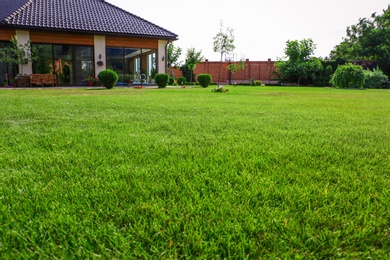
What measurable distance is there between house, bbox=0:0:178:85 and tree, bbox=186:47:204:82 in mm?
9320

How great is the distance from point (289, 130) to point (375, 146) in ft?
2.73

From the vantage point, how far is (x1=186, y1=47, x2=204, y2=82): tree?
26.8 m

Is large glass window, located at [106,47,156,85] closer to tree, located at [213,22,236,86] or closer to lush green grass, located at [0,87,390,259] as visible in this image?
tree, located at [213,22,236,86]

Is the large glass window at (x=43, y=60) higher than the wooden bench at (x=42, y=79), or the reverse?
the large glass window at (x=43, y=60)

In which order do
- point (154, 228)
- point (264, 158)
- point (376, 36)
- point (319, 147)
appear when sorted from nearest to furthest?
point (154, 228)
point (264, 158)
point (319, 147)
point (376, 36)

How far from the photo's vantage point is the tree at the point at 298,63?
918 inches

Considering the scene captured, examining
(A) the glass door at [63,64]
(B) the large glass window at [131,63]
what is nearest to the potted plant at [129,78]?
(B) the large glass window at [131,63]

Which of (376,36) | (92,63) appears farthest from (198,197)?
(376,36)

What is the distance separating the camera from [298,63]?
24.1 meters

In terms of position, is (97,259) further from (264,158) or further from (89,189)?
(264,158)

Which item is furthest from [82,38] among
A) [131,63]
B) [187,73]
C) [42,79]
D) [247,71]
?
[247,71]

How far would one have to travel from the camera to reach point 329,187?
1.40m

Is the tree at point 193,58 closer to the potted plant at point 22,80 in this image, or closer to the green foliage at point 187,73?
the green foliage at point 187,73

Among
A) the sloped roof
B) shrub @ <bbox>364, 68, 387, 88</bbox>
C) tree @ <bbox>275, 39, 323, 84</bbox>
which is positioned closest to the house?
the sloped roof
